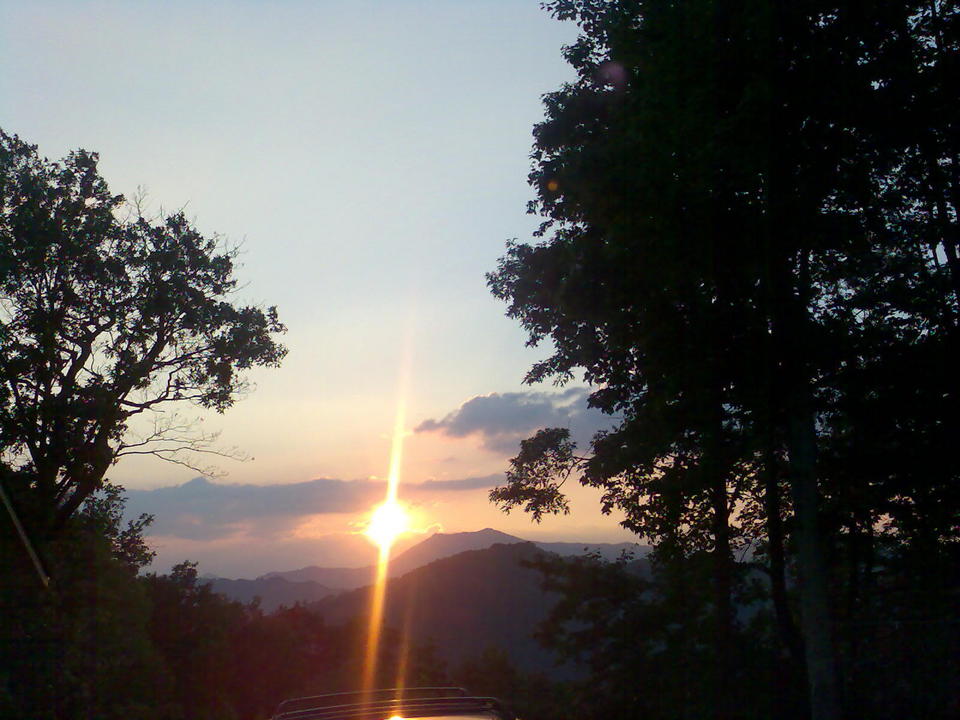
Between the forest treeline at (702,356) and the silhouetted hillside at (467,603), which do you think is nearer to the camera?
the forest treeline at (702,356)

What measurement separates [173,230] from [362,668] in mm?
27916

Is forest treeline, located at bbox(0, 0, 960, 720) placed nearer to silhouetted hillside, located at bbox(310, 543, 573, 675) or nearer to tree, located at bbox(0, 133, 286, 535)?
tree, located at bbox(0, 133, 286, 535)

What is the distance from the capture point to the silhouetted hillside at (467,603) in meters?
107

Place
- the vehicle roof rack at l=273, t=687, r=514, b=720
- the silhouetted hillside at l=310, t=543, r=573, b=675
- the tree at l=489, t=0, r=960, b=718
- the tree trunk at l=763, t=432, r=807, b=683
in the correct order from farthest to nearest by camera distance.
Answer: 1. the silhouetted hillside at l=310, t=543, r=573, b=675
2. the tree trunk at l=763, t=432, r=807, b=683
3. the tree at l=489, t=0, r=960, b=718
4. the vehicle roof rack at l=273, t=687, r=514, b=720

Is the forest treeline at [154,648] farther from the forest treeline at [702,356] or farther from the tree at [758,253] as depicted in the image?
the tree at [758,253]

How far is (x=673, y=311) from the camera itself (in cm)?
1410

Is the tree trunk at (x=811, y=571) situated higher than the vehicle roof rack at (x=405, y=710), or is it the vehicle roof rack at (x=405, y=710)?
the tree trunk at (x=811, y=571)

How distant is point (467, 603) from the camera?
118 meters

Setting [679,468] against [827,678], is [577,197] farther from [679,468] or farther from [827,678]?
[827,678]

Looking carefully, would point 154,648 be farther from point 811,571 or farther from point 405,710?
point 405,710

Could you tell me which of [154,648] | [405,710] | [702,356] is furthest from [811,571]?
[154,648]

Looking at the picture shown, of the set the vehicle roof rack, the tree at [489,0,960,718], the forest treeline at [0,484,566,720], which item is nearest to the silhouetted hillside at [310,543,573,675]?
the forest treeline at [0,484,566,720]

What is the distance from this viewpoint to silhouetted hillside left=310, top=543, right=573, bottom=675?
107188 millimetres

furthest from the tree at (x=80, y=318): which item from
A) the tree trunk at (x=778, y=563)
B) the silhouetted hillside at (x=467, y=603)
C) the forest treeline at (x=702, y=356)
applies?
the silhouetted hillside at (x=467, y=603)
